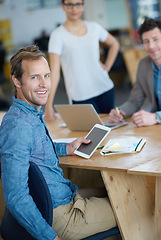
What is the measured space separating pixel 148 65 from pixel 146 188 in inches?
42.7

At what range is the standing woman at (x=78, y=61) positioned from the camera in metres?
2.95

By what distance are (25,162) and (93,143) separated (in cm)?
60

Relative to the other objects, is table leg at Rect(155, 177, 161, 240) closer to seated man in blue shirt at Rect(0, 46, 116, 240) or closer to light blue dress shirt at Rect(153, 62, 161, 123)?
seated man in blue shirt at Rect(0, 46, 116, 240)

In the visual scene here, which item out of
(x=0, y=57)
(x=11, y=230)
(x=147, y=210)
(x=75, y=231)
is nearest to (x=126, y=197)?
(x=147, y=210)

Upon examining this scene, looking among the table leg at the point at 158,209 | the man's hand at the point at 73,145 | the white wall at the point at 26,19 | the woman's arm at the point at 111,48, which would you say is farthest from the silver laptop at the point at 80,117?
the white wall at the point at 26,19

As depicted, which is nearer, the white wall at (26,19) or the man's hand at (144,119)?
the man's hand at (144,119)

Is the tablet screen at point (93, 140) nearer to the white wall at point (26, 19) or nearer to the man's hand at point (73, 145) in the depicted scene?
the man's hand at point (73, 145)

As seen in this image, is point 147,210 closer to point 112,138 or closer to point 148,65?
point 112,138

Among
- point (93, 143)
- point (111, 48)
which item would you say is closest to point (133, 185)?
point (93, 143)

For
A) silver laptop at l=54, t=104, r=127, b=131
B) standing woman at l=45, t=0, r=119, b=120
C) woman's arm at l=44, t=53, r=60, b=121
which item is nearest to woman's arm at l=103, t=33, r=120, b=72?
standing woman at l=45, t=0, r=119, b=120

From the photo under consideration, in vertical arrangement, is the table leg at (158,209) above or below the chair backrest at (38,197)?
below

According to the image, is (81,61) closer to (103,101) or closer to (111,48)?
(103,101)

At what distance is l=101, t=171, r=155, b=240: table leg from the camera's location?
182 centimetres

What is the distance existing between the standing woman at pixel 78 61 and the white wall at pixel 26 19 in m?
8.59
